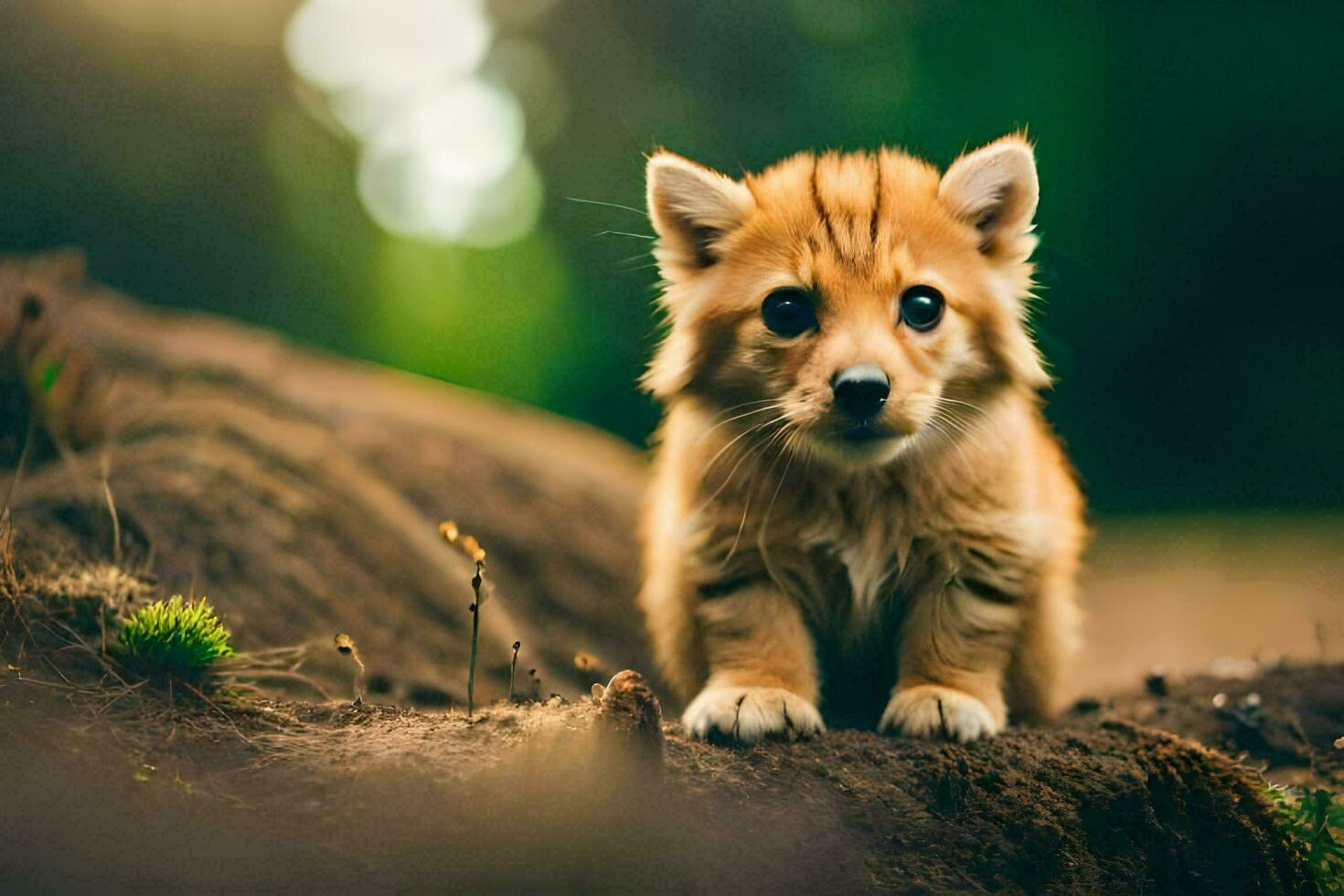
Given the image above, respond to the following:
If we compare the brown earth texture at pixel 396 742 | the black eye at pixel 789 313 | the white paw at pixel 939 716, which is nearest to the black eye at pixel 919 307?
the black eye at pixel 789 313

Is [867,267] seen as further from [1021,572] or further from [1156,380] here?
[1156,380]

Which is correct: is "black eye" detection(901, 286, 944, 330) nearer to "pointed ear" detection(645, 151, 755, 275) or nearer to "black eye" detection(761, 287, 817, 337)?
"black eye" detection(761, 287, 817, 337)

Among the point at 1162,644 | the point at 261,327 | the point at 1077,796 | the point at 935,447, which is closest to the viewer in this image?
the point at 1077,796

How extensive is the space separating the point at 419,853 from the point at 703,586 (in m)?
1.25

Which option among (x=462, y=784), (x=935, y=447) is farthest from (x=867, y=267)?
(x=462, y=784)

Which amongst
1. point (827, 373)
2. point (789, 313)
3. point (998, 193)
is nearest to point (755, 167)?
point (998, 193)

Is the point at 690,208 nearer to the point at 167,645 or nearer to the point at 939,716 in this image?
the point at 939,716

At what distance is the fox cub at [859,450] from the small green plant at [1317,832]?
26.3 inches

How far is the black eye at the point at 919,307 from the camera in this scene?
253cm

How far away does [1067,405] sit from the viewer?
4.89m

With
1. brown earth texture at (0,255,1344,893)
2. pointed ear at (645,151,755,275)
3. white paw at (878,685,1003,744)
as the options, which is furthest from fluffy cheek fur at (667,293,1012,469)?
brown earth texture at (0,255,1344,893)

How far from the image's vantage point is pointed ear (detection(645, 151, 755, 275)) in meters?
2.71

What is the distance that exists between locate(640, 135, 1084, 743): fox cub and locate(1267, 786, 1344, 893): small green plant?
0.67 meters

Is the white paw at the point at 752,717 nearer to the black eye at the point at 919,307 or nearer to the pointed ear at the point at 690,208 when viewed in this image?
the black eye at the point at 919,307
